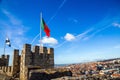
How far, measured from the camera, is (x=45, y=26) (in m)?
19.9

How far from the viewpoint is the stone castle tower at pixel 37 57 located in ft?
49.9

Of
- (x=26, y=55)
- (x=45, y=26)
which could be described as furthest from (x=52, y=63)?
(x=45, y=26)

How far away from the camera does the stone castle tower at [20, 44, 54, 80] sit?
1522 centimetres

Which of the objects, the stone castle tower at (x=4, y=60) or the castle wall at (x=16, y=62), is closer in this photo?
the castle wall at (x=16, y=62)

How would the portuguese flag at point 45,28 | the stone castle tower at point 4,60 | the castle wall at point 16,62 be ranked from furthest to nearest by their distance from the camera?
the stone castle tower at point 4,60
the portuguese flag at point 45,28
the castle wall at point 16,62

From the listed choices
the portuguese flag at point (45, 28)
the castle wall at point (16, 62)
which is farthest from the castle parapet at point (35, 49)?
the portuguese flag at point (45, 28)

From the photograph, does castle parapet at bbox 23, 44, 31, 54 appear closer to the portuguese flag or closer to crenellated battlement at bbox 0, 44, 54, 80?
crenellated battlement at bbox 0, 44, 54, 80

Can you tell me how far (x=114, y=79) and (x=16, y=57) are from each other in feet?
41.3

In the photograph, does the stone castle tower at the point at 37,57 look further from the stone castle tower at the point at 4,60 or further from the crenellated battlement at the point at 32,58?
the stone castle tower at the point at 4,60

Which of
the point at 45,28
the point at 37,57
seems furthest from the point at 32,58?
the point at 45,28

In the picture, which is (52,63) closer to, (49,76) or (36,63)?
(36,63)

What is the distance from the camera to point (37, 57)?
15.9 meters

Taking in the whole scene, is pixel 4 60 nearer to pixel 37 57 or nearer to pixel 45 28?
pixel 45 28

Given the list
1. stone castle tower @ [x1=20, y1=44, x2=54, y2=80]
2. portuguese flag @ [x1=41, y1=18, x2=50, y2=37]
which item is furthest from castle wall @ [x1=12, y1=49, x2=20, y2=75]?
portuguese flag @ [x1=41, y1=18, x2=50, y2=37]
